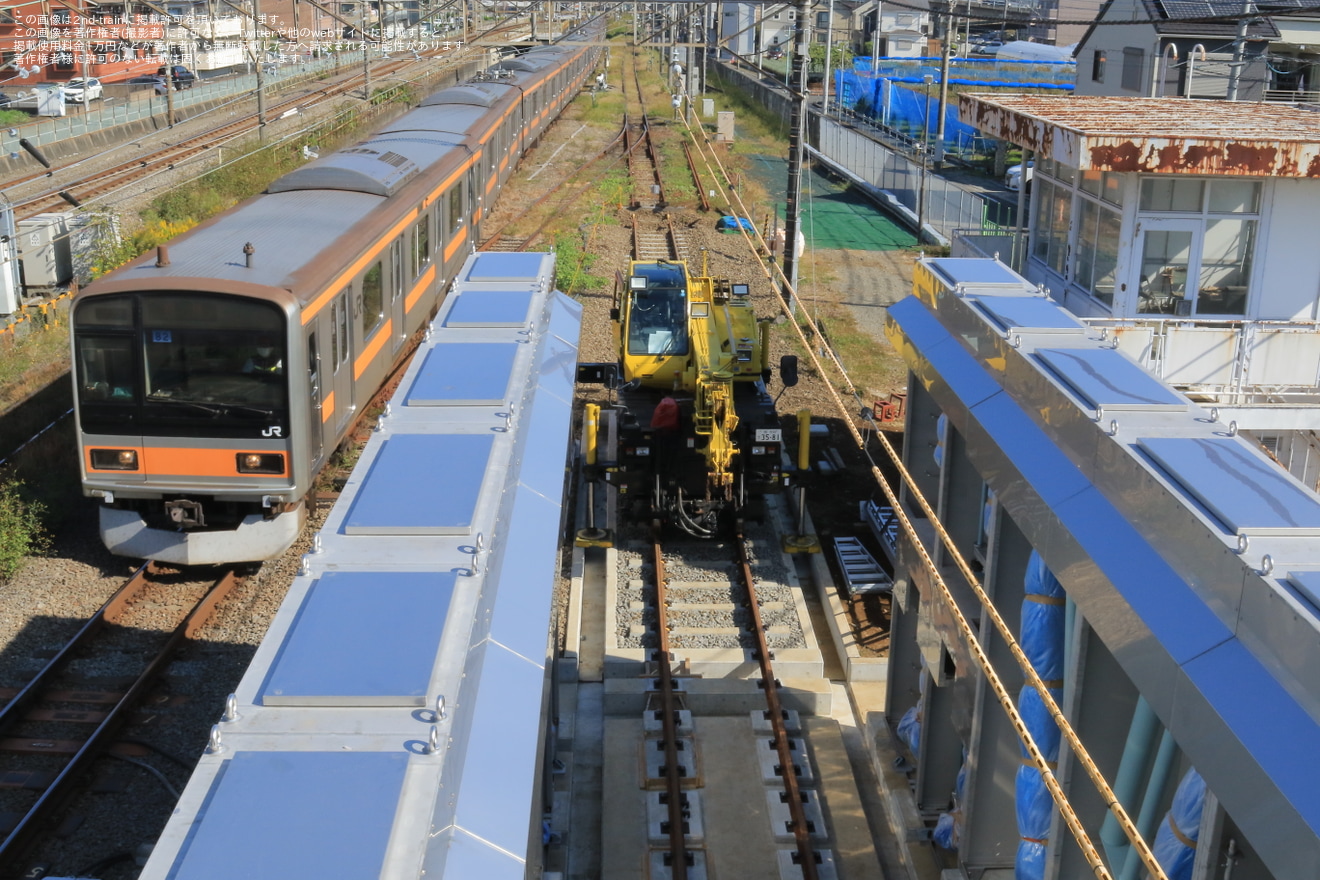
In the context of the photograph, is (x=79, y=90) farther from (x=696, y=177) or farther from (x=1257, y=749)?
(x=1257, y=749)

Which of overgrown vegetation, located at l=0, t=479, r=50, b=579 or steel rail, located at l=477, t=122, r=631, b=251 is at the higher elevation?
steel rail, located at l=477, t=122, r=631, b=251

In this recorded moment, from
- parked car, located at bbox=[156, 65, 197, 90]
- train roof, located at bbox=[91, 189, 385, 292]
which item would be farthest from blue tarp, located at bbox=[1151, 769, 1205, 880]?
parked car, located at bbox=[156, 65, 197, 90]

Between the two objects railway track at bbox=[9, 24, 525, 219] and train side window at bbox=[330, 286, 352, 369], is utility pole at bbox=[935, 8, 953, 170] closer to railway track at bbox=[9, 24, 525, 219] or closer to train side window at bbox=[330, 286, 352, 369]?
railway track at bbox=[9, 24, 525, 219]

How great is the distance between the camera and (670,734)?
30.5 ft

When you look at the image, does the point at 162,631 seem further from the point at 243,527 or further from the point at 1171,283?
the point at 1171,283

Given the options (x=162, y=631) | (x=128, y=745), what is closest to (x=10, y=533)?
(x=162, y=631)

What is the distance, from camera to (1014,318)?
289 inches

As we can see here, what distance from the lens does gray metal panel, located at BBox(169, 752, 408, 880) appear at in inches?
143

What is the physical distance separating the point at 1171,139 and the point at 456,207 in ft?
37.4

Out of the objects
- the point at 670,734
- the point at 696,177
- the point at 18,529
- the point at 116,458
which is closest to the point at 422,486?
the point at 670,734

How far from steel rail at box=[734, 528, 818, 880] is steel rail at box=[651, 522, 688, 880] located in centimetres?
73

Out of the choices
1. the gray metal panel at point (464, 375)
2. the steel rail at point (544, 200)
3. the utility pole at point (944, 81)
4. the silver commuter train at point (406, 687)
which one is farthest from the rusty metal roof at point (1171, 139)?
the steel rail at point (544, 200)

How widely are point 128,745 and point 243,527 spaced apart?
252 centimetres

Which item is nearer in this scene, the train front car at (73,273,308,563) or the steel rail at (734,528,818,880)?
the steel rail at (734,528,818,880)
